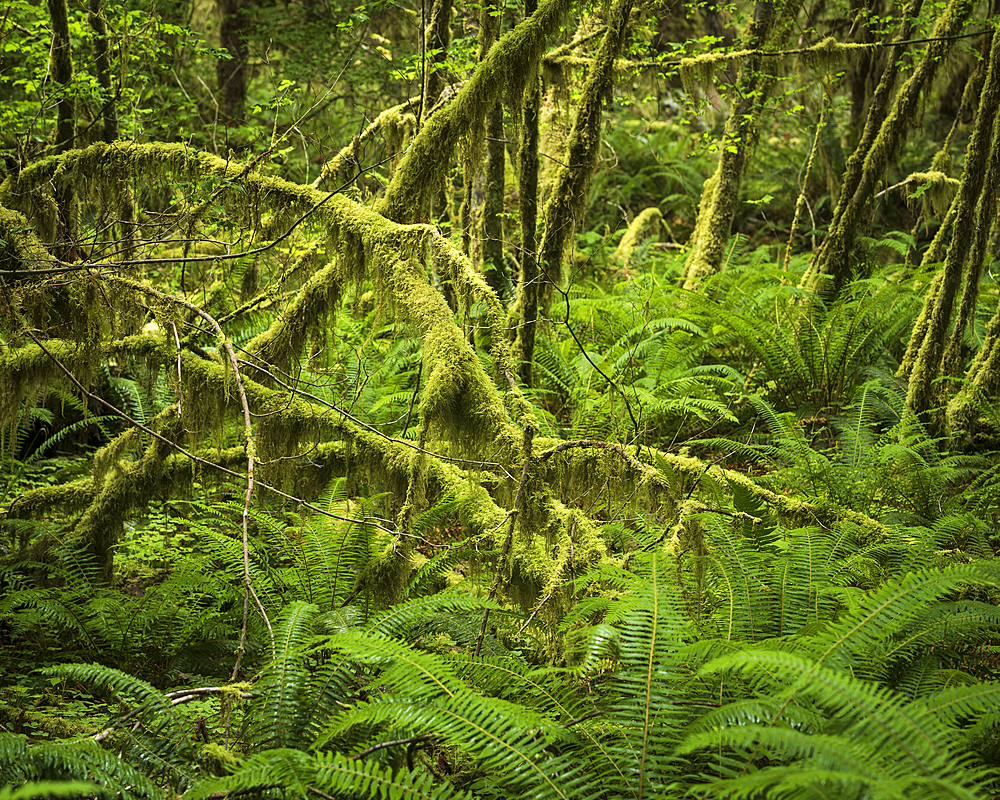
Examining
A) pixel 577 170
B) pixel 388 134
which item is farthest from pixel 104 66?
pixel 577 170

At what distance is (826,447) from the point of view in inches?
223

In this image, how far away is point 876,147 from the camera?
6578mm

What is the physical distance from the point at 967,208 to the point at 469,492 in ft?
14.2

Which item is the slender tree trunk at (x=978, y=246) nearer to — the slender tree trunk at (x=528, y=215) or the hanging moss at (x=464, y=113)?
the slender tree trunk at (x=528, y=215)

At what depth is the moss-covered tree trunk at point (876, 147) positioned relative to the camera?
20.2 ft

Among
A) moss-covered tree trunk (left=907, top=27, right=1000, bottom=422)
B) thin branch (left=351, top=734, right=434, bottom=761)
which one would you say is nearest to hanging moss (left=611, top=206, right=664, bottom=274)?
moss-covered tree trunk (left=907, top=27, right=1000, bottom=422)

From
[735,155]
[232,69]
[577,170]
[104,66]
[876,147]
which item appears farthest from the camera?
[232,69]

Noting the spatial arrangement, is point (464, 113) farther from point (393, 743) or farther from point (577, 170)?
point (393, 743)

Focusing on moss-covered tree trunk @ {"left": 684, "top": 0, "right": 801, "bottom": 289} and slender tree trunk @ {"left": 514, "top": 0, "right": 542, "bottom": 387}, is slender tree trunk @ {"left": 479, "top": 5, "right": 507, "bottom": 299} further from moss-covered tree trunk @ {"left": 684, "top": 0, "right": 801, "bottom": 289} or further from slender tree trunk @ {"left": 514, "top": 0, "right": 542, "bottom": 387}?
moss-covered tree trunk @ {"left": 684, "top": 0, "right": 801, "bottom": 289}

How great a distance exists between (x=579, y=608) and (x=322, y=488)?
1841 mm

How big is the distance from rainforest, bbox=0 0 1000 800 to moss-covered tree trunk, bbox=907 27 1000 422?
0.03m

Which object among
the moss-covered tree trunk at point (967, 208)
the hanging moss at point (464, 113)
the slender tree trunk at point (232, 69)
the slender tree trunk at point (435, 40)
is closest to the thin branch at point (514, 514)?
the hanging moss at point (464, 113)

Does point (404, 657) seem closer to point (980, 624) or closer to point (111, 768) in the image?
point (111, 768)

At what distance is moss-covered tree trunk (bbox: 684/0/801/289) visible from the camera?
670cm
